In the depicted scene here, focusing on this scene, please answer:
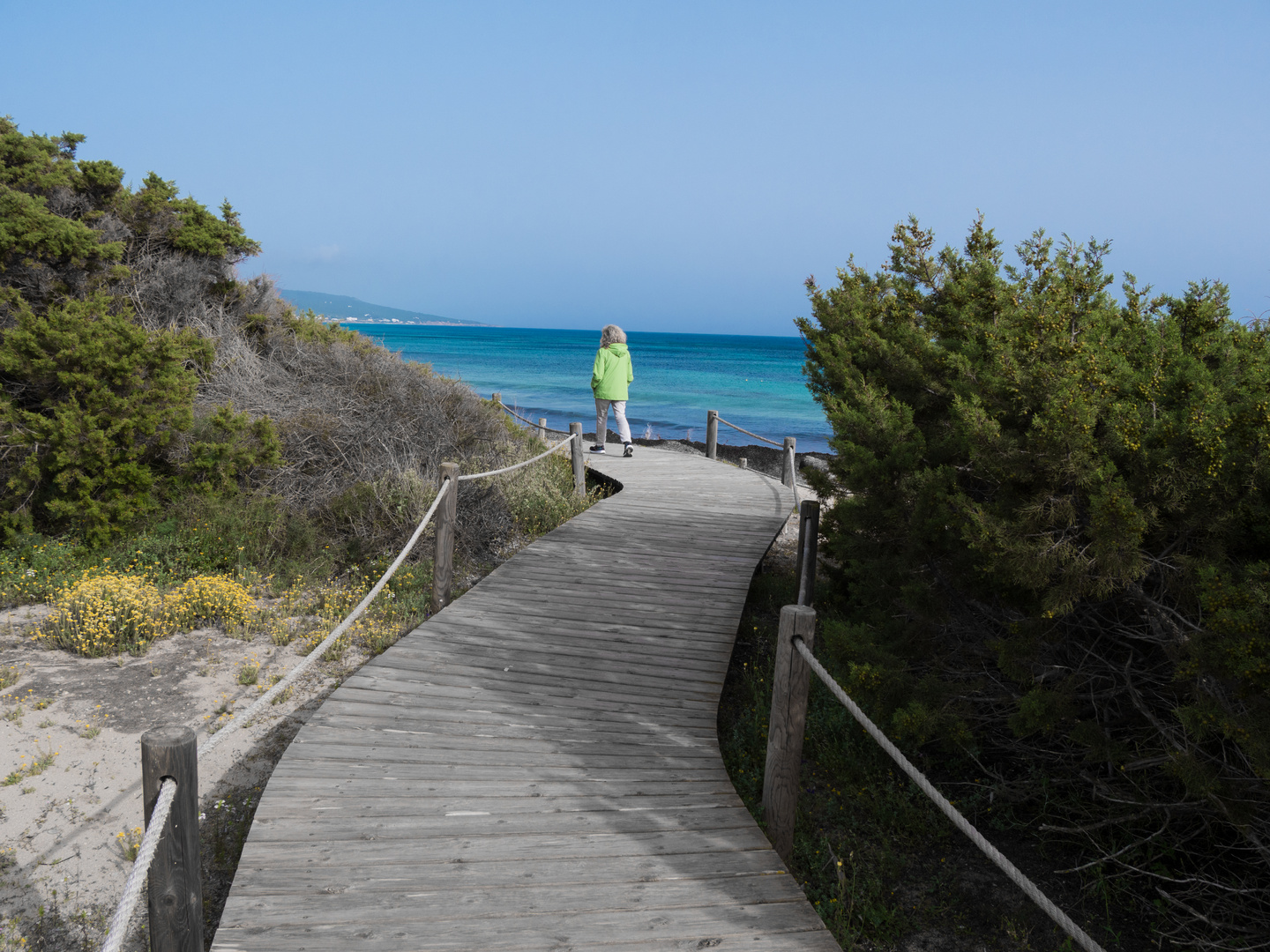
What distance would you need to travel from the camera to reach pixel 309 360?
10711 millimetres

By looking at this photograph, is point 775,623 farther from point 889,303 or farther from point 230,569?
point 230,569

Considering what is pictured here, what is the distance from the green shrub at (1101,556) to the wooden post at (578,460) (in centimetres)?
557

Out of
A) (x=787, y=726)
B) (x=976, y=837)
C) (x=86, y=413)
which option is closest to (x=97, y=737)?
(x=86, y=413)

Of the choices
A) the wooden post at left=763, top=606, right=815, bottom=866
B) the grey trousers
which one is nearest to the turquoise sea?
the grey trousers

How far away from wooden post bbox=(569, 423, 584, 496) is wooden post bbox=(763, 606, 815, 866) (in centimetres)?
688

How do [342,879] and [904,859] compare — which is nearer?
[342,879]

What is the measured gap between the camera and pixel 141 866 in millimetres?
2031

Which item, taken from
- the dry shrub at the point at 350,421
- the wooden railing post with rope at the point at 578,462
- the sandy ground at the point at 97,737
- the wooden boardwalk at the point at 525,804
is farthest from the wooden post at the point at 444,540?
the wooden railing post with rope at the point at 578,462

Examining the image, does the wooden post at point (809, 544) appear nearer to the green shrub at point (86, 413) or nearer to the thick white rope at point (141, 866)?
the thick white rope at point (141, 866)

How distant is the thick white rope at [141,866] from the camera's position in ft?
6.10

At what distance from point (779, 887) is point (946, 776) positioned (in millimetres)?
1996

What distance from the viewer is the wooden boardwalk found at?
9.42ft

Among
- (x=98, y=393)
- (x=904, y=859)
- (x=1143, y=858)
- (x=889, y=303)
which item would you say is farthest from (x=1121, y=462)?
(x=98, y=393)

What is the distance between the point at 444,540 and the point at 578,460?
4366mm
